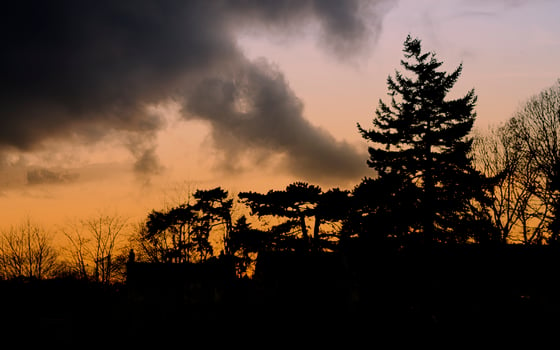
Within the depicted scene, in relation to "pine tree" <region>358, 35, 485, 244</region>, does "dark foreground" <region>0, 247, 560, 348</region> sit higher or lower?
lower

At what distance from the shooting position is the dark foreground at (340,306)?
19234 millimetres

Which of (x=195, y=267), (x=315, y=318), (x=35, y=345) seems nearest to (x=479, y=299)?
(x=315, y=318)

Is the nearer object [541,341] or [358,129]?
[541,341]

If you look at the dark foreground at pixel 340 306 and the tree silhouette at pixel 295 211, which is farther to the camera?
the tree silhouette at pixel 295 211

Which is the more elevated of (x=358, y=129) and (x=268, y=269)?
(x=358, y=129)

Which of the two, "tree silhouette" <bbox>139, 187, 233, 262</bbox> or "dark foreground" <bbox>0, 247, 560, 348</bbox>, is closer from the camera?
"dark foreground" <bbox>0, 247, 560, 348</bbox>

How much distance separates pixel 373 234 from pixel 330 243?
16.6ft

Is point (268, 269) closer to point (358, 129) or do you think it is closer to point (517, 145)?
point (358, 129)

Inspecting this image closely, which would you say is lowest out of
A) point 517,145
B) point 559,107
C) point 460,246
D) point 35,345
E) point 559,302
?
point 35,345

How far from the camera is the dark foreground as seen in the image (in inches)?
757

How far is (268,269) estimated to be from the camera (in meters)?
29.5

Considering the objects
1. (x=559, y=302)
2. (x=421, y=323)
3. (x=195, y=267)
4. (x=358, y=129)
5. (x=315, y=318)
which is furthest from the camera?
(x=195, y=267)

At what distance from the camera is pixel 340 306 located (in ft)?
82.6

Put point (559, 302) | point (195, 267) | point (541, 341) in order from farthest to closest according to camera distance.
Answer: point (195, 267) → point (559, 302) → point (541, 341)
